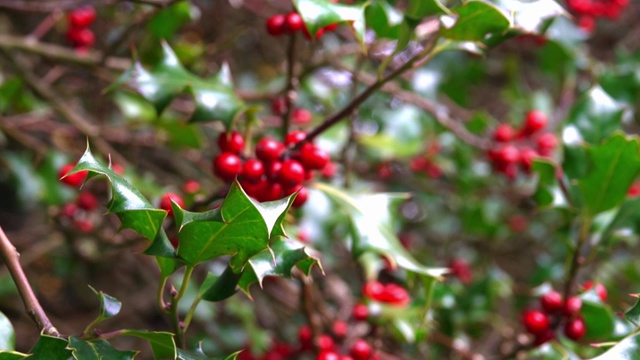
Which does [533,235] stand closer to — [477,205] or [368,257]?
[477,205]

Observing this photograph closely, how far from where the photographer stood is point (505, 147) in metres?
1.93

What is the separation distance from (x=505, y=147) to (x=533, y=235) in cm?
93

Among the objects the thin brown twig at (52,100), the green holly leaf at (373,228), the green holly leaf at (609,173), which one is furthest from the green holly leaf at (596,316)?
the thin brown twig at (52,100)

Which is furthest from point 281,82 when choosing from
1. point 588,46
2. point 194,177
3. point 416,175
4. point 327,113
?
point 588,46

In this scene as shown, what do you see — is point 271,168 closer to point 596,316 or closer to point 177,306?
point 177,306

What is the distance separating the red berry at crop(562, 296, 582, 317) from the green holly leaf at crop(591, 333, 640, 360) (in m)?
0.48

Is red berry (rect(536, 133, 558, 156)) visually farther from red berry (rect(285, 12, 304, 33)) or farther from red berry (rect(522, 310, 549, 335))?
red berry (rect(285, 12, 304, 33))

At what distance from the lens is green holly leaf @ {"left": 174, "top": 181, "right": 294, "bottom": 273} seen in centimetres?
73

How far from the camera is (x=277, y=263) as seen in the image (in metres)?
0.85

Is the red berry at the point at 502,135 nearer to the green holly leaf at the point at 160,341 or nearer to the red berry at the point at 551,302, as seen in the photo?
the red berry at the point at 551,302

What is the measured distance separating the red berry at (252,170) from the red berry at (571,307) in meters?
0.65

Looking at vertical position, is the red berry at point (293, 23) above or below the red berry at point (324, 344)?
above

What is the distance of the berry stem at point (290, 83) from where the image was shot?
1.09 meters

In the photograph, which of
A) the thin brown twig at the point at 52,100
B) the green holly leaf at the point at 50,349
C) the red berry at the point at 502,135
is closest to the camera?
the green holly leaf at the point at 50,349
